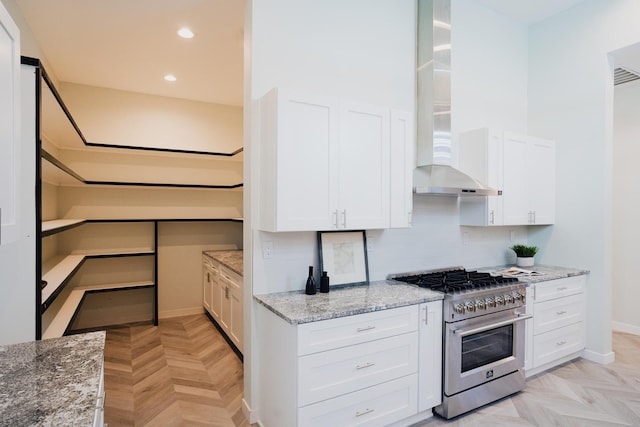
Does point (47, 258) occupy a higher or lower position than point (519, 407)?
higher

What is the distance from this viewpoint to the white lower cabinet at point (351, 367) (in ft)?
6.37

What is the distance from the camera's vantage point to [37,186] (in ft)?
5.93

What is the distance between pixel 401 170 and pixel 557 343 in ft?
7.62

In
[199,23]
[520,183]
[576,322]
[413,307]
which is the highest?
[199,23]

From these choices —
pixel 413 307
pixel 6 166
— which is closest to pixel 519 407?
pixel 413 307

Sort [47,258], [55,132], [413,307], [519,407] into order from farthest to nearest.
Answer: [47,258], [55,132], [519,407], [413,307]

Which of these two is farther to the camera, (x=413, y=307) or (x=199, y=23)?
(x=199, y=23)

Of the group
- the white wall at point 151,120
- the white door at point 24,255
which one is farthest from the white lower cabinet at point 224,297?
the white wall at point 151,120

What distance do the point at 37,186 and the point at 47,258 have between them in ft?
8.05

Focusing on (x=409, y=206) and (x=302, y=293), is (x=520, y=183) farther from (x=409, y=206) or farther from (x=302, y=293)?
(x=302, y=293)

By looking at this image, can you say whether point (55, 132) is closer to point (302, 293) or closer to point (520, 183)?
point (302, 293)

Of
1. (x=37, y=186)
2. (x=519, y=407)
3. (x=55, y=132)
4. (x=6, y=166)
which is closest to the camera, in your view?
(x=6, y=166)

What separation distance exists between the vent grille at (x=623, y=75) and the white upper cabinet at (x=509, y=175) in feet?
4.02

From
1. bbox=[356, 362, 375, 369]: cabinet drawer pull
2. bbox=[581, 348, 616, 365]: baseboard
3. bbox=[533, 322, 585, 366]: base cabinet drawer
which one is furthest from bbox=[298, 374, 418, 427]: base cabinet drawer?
bbox=[581, 348, 616, 365]: baseboard
